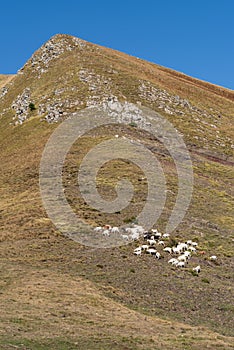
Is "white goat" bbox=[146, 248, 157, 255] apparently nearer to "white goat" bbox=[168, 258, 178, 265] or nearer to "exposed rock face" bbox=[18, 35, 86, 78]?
"white goat" bbox=[168, 258, 178, 265]

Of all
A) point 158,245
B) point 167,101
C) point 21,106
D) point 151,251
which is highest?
point 167,101

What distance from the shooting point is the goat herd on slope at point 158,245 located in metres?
38.9

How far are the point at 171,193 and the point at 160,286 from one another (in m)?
20.2

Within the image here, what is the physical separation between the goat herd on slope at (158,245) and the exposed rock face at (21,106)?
4616 centimetres

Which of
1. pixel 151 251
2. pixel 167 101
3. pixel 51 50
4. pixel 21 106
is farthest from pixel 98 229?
pixel 51 50

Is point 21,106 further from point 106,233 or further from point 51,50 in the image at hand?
point 106,233

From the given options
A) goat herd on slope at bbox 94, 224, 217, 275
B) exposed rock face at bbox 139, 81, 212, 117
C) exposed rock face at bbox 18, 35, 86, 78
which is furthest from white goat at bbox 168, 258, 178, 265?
exposed rock face at bbox 18, 35, 86, 78

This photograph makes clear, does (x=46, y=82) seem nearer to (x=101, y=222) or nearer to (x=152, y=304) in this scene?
(x=101, y=222)

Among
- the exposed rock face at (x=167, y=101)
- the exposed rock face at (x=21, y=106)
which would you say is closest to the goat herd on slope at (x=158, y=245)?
the exposed rock face at (x=167, y=101)

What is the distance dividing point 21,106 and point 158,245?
55.6m

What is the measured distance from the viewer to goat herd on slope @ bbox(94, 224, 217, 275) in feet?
128

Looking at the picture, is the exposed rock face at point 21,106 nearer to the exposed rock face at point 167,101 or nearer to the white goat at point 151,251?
the exposed rock face at point 167,101

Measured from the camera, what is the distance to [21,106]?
88.6 meters

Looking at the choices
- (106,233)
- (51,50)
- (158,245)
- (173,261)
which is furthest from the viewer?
(51,50)
